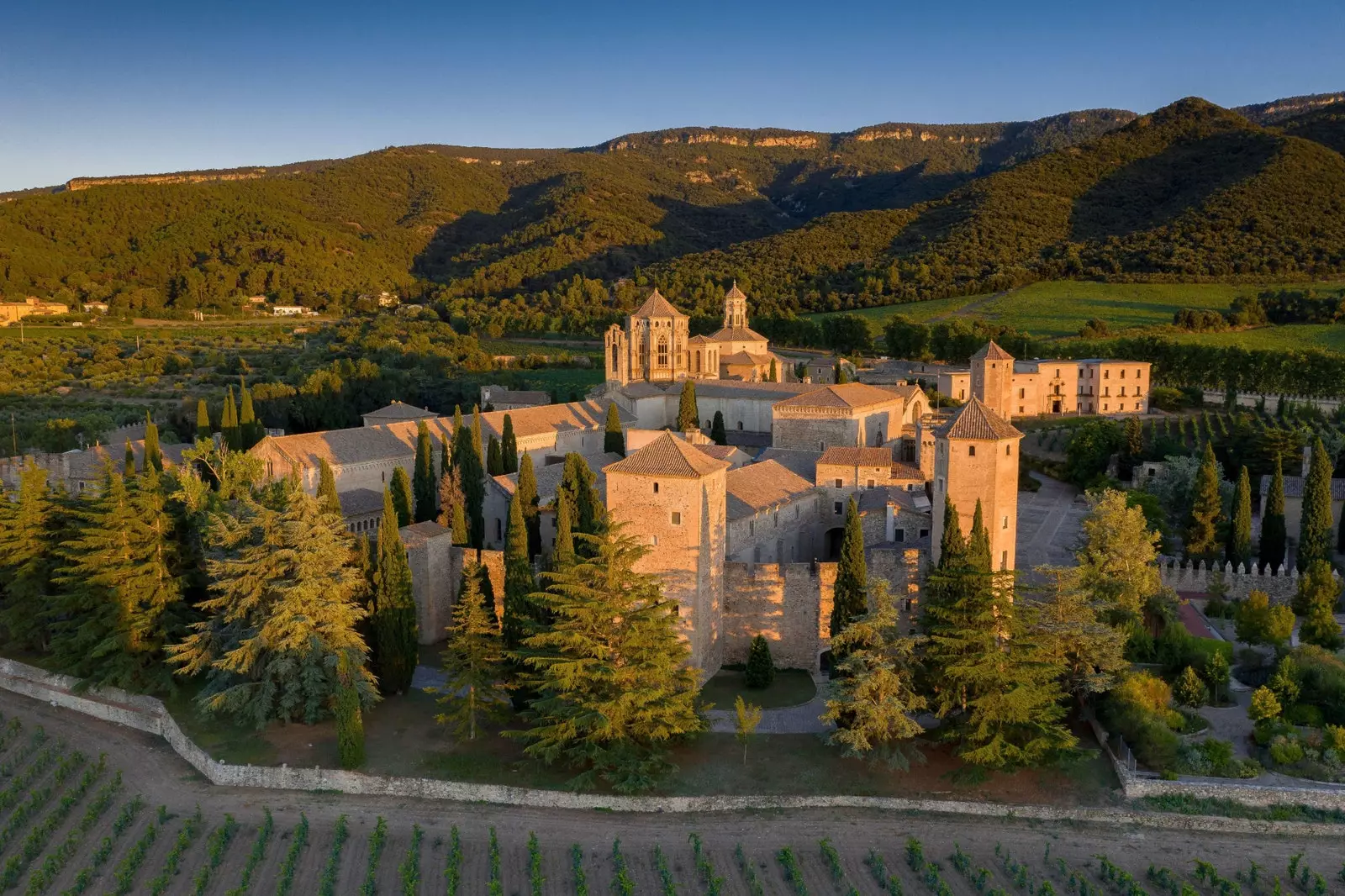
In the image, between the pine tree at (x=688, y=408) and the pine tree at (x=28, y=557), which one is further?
the pine tree at (x=688, y=408)

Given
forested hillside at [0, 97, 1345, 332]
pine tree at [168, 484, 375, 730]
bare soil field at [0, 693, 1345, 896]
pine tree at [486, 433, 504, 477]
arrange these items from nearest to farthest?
bare soil field at [0, 693, 1345, 896], pine tree at [168, 484, 375, 730], pine tree at [486, 433, 504, 477], forested hillside at [0, 97, 1345, 332]

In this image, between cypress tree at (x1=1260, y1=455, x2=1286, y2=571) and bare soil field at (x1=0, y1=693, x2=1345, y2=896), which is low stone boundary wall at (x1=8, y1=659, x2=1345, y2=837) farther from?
cypress tree at (x1=1260, y1=455, x2=1286, y2=571)

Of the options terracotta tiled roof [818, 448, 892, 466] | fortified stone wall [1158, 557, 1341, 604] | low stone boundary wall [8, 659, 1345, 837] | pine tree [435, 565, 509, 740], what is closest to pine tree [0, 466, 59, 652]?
low stone boundary wall [8, 659, 1345, 837]

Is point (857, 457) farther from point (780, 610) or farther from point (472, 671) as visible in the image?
point (472, 671)

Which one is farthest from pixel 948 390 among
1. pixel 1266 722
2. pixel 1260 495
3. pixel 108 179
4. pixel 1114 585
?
pixel 108 179

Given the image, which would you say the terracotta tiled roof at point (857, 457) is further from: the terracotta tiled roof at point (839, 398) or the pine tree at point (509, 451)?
the pine tree at point (509, 451)

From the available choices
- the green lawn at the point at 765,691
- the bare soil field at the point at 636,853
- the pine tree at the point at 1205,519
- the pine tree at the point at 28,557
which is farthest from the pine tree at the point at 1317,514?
the pine tree at the point at 28,557

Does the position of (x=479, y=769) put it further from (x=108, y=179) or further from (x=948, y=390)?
(x=108, y=179)
